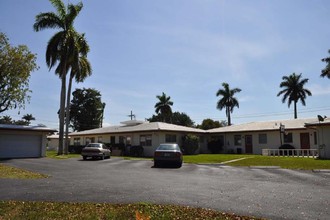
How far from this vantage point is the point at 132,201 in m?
8.87

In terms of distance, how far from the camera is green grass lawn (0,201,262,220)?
7.56 meters

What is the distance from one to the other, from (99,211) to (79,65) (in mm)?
30136

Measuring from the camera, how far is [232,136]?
131 feet

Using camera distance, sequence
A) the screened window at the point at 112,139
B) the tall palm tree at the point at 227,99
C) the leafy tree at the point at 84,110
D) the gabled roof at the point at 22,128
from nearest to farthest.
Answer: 1. the gabled roof at the point at 22,128
2. the screened window at the point at 112,139
3. the tall palm tree at the point at 227,99
4. the leafy tree at the point at 84,110

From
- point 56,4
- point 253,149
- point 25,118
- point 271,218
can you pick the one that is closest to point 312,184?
point 271,218

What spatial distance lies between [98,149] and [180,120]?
5590 centimetres

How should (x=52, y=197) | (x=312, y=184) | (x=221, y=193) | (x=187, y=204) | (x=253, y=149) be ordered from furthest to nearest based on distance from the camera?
(x=253, y=149), (x=312, y=184), (x=221, y=193), (x=52, y=197), (x=187, y=204)

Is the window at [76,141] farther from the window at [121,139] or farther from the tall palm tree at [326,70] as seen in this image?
the tall palm tree at [326,70]

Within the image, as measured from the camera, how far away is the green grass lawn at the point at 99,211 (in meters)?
7.56

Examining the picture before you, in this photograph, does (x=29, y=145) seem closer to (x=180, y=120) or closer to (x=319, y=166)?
(x=319, y=166)

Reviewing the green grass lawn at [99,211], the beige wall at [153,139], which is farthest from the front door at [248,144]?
the green grass lawn at [99,211]

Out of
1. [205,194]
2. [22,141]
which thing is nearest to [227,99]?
[22,141]

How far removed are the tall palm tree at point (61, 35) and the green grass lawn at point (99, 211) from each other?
26.6 m

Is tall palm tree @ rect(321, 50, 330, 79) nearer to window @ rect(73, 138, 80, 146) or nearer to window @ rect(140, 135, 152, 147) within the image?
window @ rect(140, 135, 152, 147)
